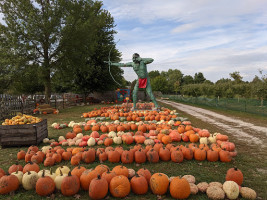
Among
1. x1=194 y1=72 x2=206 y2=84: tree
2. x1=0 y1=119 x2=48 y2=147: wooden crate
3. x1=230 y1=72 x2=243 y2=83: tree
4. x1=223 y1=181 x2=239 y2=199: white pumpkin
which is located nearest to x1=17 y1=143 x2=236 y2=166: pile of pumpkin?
x1=0 y1=119 x2=48 y2=147: wooden crate

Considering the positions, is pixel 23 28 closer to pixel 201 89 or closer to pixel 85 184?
pixel 85 184

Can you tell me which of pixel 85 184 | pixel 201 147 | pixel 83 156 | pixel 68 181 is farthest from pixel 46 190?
pixel 201 147

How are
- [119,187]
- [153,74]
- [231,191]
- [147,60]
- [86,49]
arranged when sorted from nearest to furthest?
[231,191], [119,187], [147,60], [86,49], [153,74]

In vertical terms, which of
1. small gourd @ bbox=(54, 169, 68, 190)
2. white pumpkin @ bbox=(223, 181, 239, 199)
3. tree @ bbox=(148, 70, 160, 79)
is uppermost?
tree @ bbox=(148, 70, 160, 79)

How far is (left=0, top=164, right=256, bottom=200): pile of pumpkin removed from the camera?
3.27m

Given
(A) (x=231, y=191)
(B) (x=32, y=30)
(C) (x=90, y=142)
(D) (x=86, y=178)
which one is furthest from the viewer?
(B) (x=32, y=30)

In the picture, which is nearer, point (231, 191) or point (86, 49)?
point (231, 191)

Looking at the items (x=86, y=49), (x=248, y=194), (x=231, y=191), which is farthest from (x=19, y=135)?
(x=86, y=49)

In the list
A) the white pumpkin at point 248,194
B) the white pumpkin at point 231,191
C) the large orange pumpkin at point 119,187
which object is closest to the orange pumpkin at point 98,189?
the large orange pumpkin at point 119,187

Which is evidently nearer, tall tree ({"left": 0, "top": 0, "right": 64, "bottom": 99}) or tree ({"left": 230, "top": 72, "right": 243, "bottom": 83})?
tall tree ({"left": 0, "top": 0, "right": 64, "bottom": 99})

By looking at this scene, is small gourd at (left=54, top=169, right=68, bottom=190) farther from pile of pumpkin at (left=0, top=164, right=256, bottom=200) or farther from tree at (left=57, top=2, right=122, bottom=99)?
tree at (left=57, top=2, right=122, bottom=99)

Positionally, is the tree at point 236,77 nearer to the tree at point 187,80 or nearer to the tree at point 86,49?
the tree at point 86,49

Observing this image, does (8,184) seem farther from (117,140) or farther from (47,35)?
(47,35)

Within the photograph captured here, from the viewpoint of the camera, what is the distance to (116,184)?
335cm
